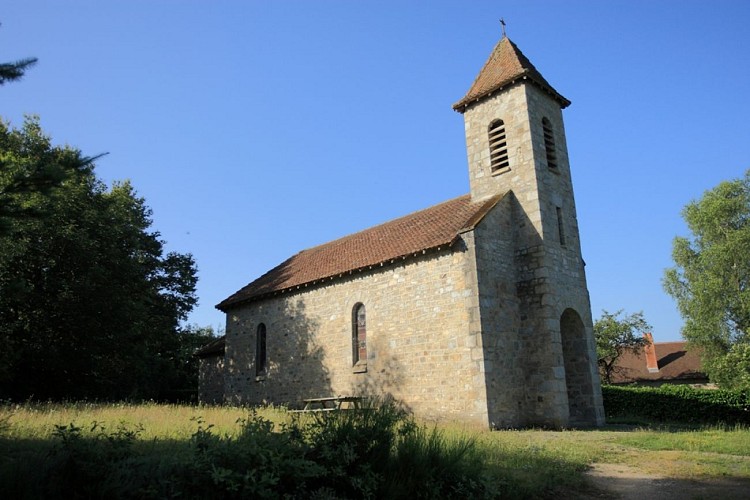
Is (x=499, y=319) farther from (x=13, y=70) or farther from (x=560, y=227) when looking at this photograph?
(x=13, y=70)

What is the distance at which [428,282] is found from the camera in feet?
55.7

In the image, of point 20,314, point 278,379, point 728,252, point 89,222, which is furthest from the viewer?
point 728,252

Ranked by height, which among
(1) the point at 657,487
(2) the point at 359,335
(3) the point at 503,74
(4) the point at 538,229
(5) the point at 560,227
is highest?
(3) the point at 503,74

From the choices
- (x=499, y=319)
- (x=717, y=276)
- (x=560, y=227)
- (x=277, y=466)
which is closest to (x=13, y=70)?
(x=277, y=466)

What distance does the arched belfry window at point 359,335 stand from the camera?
744 inches

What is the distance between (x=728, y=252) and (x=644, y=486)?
88.3ft

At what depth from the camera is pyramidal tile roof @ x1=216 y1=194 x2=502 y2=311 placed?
17402mm

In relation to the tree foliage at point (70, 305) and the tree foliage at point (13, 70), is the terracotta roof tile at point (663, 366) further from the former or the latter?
the tree foliage at point (13, 70)

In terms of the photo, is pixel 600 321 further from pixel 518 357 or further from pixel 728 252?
pixel 518 357

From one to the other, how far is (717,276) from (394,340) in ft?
75.1

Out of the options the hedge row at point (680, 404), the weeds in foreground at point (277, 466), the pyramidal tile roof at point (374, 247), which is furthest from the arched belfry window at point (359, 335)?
the hedge row at point (680, 404)

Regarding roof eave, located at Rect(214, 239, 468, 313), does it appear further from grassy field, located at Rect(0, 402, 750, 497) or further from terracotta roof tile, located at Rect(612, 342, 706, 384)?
terracotta roof tile, located at Rect(612, 342, 706, 384)

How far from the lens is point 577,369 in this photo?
17812mm

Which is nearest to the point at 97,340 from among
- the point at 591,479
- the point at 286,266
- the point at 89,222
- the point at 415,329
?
the point at 89,222
